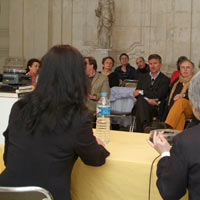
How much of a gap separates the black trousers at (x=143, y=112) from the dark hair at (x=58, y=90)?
3.18 metres

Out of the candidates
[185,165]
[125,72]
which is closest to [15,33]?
[125,72]

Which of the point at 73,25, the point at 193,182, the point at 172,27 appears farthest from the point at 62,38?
the point at 193,182

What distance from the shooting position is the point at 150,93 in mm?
4973

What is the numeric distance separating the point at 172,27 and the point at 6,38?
476cm

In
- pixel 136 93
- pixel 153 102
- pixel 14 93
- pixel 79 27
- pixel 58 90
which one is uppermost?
pixel 79 27

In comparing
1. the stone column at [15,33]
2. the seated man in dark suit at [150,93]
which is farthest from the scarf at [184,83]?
the stone column at [15,33]

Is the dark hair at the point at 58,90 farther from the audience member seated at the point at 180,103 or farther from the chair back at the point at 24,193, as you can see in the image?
the audience member seated at the point at 180,103

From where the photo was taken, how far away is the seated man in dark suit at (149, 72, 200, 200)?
1.37 meters

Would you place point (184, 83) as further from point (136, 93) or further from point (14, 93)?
point (14, 93)

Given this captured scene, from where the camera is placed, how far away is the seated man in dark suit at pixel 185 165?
1372 millimetres

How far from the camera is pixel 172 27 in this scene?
9.38 metres

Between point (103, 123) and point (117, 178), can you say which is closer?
point (117, 178)

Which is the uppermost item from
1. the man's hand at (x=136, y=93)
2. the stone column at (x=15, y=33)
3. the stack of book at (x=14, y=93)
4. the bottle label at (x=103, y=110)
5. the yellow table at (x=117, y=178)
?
the stone column at (x=15, y=33)

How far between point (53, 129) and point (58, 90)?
0.18 metres
